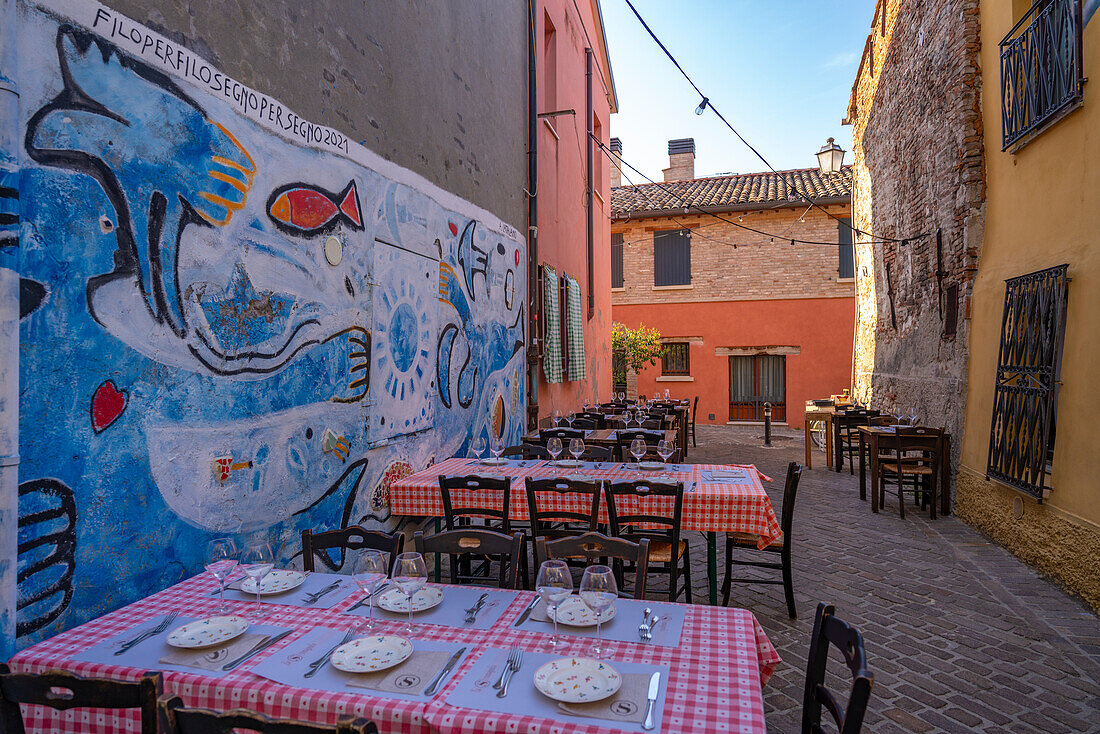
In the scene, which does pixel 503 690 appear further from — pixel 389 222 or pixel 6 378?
pixel 389 222

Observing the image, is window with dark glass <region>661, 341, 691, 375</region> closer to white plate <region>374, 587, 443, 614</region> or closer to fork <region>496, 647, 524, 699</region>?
white plate <region>374, 587, 443, 614</region>

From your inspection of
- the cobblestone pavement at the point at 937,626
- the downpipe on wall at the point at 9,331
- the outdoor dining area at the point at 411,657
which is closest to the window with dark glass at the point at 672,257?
the cobblestone pavement at the point at 937,626

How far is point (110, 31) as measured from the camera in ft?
8.45

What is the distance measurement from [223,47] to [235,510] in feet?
7.33

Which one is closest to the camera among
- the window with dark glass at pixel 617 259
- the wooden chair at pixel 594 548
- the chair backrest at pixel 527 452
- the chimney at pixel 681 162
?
the wooden chair at pixel 594 548

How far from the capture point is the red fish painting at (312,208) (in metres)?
3.61

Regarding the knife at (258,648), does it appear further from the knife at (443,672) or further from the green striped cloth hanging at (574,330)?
the green striped cloth hanging at (574,330)

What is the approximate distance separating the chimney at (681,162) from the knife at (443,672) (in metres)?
21.2

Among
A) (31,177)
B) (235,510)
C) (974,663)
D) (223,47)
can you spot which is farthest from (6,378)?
(974,663)

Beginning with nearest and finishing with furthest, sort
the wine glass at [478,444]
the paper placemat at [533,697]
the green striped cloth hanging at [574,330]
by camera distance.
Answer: the paper placemat at [533,697]
the wine glass at [478,444]
the green striped cloth hanging at [574,330]

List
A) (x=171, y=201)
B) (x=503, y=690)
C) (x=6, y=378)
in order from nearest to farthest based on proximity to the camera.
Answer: (x=503, y=690) < (x=6, y=378) < (x=171, y=201)

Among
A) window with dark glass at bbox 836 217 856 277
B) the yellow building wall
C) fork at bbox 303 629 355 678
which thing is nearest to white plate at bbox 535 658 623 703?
fork at bbox 303 629 355 678

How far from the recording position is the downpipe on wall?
7.14 feet

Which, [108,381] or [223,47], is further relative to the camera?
[223,47]
